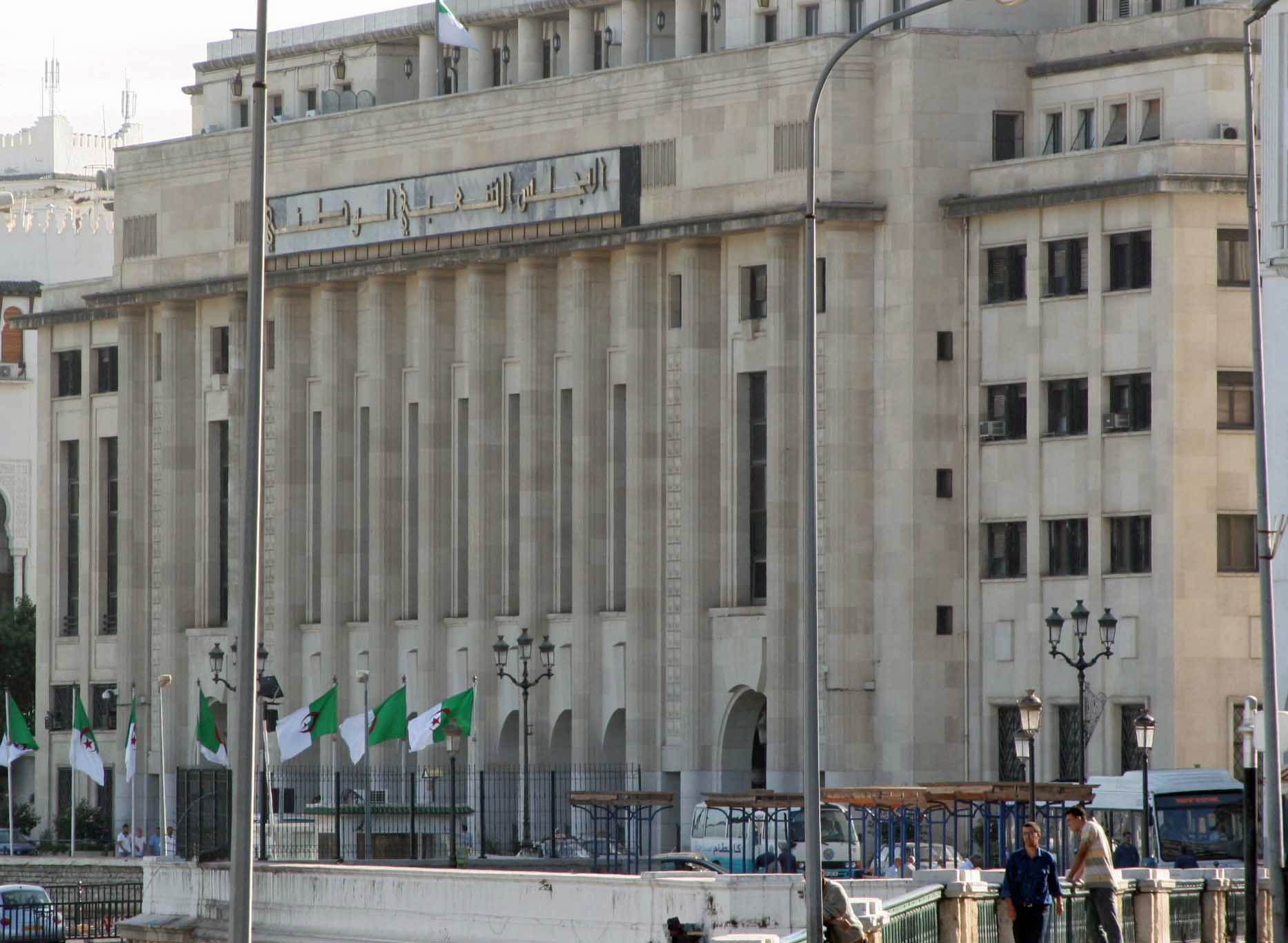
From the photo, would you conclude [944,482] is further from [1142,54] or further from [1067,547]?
[1142,54]

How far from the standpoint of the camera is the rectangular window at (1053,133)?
70.3 meters

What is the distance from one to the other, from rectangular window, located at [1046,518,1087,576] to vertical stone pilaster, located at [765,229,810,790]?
5947 millimetres

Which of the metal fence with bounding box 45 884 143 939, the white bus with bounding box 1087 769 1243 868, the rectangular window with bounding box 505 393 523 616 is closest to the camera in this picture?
the white bus with bounding box 1087 769 1243 868

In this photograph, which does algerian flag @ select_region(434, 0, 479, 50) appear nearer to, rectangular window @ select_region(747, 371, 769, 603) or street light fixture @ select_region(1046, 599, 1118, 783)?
street light fixture @ select_region(1046, 599, 1118, 783)

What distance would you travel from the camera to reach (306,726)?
68.0m

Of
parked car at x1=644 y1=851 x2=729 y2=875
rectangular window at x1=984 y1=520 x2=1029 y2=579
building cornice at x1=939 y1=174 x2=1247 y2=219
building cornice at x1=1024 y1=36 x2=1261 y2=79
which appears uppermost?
building cornice at x1=1024 y1=36 x2=1261 y2=79

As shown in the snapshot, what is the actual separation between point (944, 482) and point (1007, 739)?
6166 millimetres

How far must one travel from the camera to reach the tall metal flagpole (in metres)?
27.1

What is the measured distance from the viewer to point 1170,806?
55719 mm

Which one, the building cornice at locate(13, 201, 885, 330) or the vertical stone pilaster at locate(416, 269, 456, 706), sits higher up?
the building cornice at locate(13, 201, 885, 330)

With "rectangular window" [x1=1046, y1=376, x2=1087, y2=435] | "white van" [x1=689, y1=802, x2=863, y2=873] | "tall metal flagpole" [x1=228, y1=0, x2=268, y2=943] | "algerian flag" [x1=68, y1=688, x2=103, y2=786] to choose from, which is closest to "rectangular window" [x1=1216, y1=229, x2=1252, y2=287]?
"rectangular window" [x1=1046, y1=376, x2=1087, y2=435]

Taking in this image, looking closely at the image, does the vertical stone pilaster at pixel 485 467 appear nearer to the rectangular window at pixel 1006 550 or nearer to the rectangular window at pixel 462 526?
the rectangular window at pixel 462 526

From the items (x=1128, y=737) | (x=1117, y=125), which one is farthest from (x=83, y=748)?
(x=1117, y=125)

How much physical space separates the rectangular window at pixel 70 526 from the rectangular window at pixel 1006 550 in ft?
123
